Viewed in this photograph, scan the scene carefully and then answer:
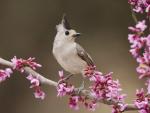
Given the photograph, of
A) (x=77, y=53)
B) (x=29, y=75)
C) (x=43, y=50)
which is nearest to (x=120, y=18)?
(x=43, y=50)

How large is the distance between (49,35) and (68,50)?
3127 millimetres

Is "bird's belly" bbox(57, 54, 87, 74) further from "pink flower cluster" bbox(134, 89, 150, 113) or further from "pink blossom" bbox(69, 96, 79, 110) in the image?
"pink flower cluster" bbox(134, 89, 150, 113)

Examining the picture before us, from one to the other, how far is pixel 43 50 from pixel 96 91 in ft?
11.5

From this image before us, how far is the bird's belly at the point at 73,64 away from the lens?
2031 millimetres

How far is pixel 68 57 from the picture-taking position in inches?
80.3

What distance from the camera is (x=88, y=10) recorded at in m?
5.08

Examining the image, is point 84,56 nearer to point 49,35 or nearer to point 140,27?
point 140,27

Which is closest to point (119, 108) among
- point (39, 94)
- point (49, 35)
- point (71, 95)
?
point (71, 95)

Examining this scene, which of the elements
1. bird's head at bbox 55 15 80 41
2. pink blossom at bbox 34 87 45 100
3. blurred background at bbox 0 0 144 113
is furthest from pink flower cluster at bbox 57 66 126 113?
blurred background at bbox 0 0 144 113

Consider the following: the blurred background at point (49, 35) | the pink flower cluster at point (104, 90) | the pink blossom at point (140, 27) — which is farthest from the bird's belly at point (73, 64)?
the blurred background at point (49, 35)

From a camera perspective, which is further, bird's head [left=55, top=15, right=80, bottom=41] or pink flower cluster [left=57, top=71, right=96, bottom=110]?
bird's head [left=55, top=15, right=80, bottom=41]

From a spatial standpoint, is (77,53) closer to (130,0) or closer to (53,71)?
(130,0)

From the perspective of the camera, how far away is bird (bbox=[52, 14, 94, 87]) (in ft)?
6.37

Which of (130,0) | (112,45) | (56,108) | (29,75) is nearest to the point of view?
(130,0)
